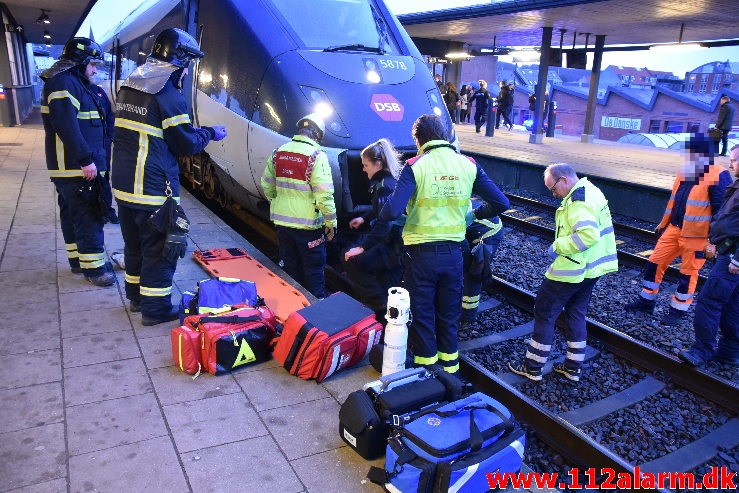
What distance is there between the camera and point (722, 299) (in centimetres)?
489

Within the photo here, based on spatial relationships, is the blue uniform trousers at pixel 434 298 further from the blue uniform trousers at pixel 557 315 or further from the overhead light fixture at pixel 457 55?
the overhead light fixture at pixel 457 55

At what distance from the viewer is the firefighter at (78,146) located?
4691mm

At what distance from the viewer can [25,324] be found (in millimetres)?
4387

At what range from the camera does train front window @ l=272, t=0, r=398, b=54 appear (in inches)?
245

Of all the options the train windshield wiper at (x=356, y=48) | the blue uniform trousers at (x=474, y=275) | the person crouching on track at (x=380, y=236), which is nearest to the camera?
the person crouching on track at (x=380, y=236)

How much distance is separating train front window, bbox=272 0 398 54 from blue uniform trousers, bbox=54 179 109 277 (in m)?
2.75

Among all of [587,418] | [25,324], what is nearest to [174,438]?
[25,324]

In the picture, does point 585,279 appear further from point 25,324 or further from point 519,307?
point 25,324

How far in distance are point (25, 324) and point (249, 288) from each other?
1.71m

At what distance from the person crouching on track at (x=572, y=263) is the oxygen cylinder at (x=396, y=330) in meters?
1.38

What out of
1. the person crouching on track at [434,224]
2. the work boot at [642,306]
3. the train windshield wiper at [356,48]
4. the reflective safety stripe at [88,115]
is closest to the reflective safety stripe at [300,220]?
the person crouching on track at [434,224]

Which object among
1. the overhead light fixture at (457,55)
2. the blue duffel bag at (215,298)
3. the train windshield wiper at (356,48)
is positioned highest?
the overhead light fixture at (457,55)

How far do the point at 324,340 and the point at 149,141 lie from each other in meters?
1.97

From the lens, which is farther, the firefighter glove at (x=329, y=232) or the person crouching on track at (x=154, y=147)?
the firefighter glove at (x=329, y=232)
